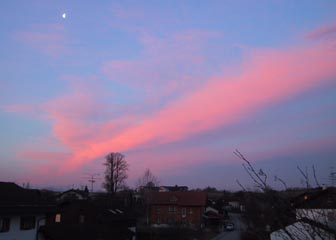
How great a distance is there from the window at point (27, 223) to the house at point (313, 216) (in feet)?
105

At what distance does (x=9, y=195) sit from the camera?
35875 millimetres

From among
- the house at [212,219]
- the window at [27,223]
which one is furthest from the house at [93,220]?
the house at [212,219]

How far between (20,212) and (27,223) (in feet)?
6.56

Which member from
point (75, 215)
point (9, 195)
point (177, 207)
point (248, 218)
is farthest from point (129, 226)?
point (248, 218)

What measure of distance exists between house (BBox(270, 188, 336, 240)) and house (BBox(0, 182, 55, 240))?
29379 millimetres

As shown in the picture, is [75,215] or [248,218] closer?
Result: [248,218]

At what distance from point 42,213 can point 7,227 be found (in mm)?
5232

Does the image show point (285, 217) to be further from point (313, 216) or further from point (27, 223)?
point (27, 223)

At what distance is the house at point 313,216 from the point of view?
427 cm

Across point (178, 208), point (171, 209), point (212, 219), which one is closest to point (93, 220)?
point (171, 209)

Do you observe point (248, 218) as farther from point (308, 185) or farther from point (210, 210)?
point (210, 210)

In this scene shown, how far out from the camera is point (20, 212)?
33531 millimetres

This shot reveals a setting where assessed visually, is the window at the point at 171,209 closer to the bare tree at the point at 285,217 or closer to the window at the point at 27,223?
the window at the point at 27,223

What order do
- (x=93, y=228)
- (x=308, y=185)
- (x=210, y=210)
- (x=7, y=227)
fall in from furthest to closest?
(x=210, y=210) < (x=93, y=228) < (x=7, y=227) < (x=308, y=185)
